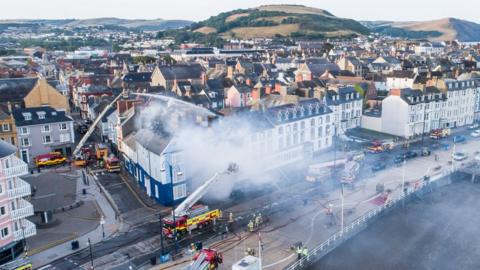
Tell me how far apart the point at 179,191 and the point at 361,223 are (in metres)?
17.0

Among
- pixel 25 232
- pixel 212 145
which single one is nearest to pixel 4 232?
pixel 25 232

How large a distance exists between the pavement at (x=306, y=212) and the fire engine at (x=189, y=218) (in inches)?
95.4

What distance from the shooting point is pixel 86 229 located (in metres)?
36.2

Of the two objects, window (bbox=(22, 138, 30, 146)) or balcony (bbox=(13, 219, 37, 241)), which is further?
window (bbox=(22, 138, 30, 146))

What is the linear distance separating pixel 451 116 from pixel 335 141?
2791cm

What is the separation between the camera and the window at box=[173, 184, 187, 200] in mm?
39919

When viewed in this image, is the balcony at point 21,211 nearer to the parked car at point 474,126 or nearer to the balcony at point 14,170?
the balcony at point 14,170

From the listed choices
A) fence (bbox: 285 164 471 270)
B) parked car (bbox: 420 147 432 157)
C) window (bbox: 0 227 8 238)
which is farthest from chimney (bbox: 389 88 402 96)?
window (bbox: 0 227 8 238)

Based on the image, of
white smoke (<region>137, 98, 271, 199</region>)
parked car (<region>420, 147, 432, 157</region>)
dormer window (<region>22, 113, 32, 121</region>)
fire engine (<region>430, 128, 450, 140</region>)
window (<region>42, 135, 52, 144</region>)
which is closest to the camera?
white smoke (<region>137, 98, 271, 199</region>)

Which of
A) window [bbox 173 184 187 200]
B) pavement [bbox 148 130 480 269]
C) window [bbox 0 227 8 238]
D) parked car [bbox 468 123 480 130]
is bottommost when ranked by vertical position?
pavement [bbox 148 130 480 269]

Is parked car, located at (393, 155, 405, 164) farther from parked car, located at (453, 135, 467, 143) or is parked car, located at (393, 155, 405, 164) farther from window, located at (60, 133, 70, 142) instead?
window, located at (60, 133, 70, 142)

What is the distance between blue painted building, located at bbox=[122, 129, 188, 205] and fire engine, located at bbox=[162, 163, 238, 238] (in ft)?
12.3

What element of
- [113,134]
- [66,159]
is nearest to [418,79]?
[113,134]

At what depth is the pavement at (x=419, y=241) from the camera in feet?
104
